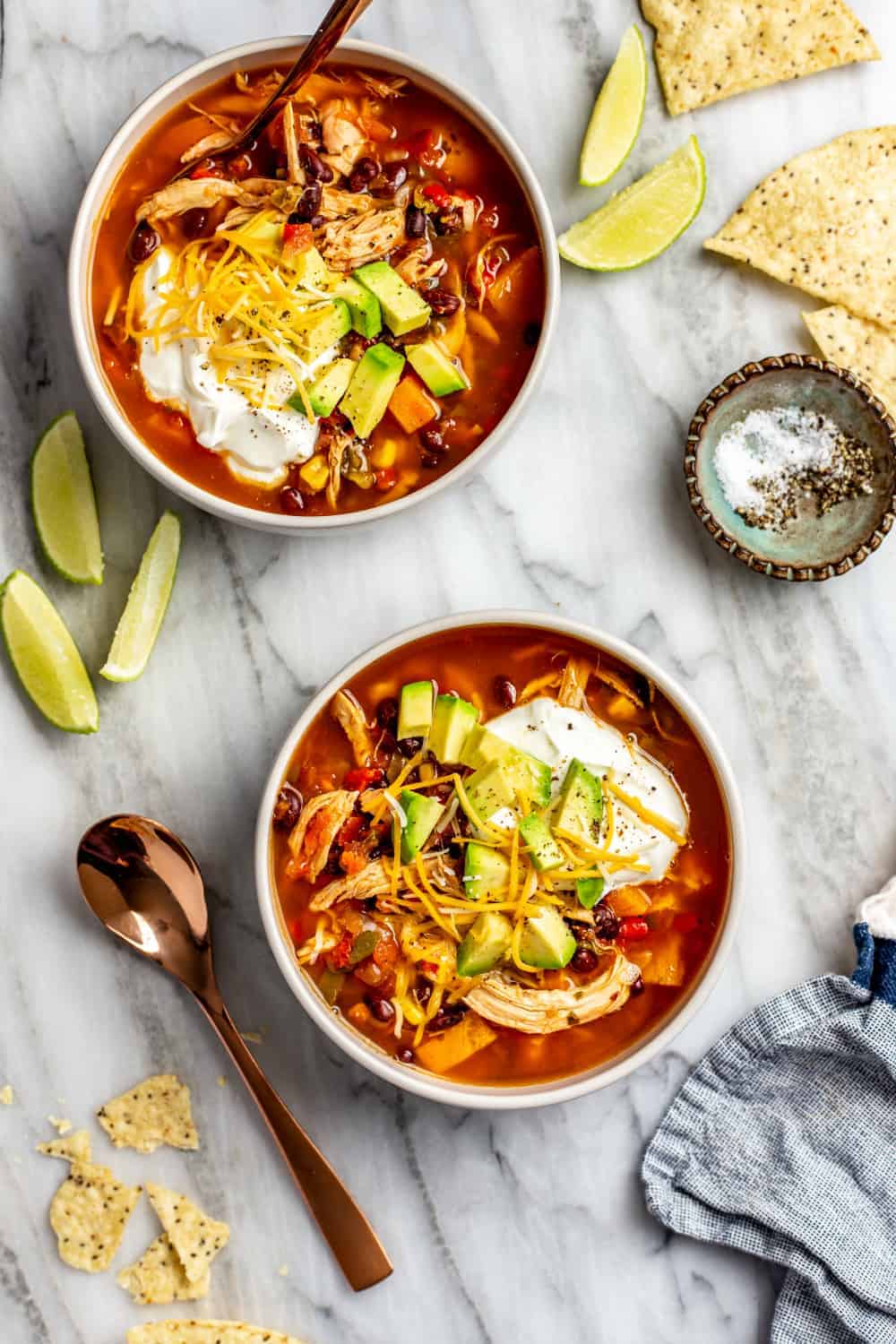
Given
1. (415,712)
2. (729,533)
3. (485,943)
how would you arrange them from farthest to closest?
(729,533) → (415,712) → (485,943)

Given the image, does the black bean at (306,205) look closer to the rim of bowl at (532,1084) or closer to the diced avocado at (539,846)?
the rim of bowl at (532,1084)

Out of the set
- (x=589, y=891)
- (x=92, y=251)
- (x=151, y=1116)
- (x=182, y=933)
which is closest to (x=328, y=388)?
(x=92, y=251)

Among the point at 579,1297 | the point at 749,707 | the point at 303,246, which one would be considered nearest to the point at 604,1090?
the point at 579,1297

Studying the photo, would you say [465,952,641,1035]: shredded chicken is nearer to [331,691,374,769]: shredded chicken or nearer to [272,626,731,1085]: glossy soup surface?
[272,626,731,1085]: glossy soup surface

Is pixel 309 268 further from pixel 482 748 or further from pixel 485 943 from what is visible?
pixel 485 943

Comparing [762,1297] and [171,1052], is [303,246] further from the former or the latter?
[762,1297]

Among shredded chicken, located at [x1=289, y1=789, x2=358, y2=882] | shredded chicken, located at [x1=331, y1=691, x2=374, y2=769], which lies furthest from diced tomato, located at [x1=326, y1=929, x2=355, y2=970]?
shredded chicken, located at [x1=331, y1=691, x2=374, y2=769]

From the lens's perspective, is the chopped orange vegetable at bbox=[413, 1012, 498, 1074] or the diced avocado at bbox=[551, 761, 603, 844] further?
the chopped orange vegetable at bbox=[413, 1012, 498, 1074]
